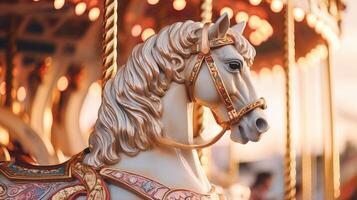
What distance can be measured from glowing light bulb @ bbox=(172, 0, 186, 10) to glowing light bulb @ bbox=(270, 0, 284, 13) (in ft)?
1.92

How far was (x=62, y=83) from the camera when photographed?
5.67 meters

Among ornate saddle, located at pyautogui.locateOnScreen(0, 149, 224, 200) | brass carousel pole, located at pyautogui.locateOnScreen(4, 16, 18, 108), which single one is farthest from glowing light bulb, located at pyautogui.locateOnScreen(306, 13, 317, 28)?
ornate saddle, located at pyautogui.locateOnScreen(0, 149, 224, 200)

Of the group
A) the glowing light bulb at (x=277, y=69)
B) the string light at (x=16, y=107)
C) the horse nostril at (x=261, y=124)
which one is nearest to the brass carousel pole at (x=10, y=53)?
the string light at (x=16, y=107)

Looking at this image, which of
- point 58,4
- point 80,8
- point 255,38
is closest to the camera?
point 58,4

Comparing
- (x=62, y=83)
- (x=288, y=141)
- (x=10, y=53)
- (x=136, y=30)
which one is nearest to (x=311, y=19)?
(x=288, y=141)

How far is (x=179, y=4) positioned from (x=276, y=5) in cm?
78

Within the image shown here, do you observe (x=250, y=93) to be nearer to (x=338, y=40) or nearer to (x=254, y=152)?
(x=338, y=40)

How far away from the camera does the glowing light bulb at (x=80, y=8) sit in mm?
Answer: 5414

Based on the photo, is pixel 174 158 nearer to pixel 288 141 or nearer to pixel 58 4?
pixel 288 141

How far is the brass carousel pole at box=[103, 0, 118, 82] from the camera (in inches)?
119

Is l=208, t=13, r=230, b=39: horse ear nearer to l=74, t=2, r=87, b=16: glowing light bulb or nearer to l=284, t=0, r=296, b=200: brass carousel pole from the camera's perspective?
l=284, t=0, r=296, b=200: brass carousel pole

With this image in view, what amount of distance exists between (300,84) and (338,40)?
99cm

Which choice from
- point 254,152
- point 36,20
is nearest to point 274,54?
point 36,20

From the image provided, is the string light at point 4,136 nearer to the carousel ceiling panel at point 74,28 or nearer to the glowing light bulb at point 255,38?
the carousel ceiling panel at point 74,28
